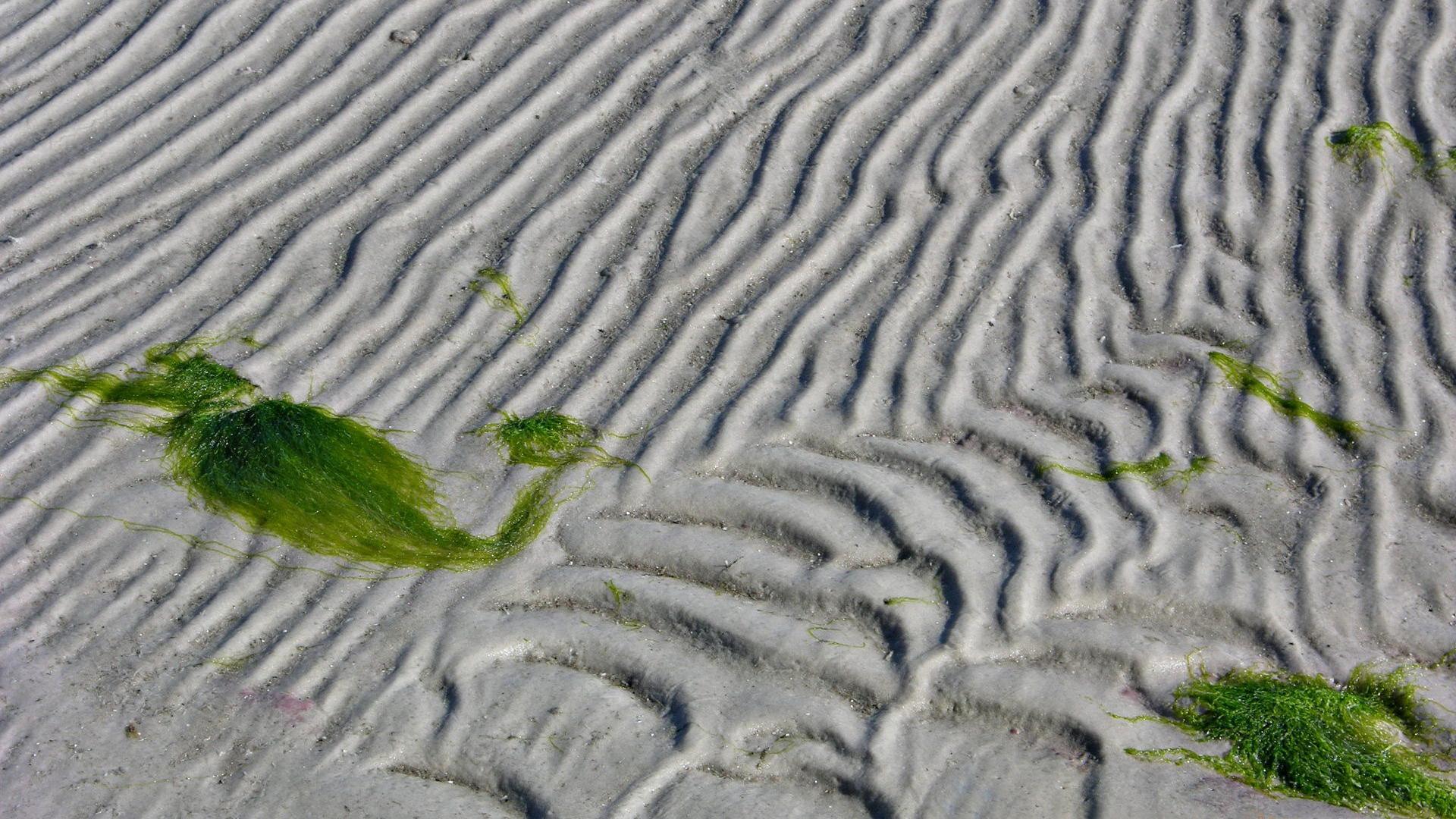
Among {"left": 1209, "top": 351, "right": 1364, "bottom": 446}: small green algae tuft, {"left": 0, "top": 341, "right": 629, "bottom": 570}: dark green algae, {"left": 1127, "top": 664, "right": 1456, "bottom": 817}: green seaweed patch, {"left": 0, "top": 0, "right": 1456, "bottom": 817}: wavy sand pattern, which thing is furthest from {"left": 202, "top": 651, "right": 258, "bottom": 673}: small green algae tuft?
{"left": 1209, "top": 351, "right": 1364, "bottom": 446}: small green algae tuft

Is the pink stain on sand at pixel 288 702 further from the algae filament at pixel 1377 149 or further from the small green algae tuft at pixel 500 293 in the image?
the algae filament at pixel 1377 149

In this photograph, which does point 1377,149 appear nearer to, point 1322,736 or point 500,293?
point 1322,736

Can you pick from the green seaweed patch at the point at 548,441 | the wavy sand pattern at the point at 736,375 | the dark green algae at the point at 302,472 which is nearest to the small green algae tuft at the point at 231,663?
the wavy sand pattern at the point at 736,375

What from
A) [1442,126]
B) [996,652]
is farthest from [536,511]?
[1442,126]

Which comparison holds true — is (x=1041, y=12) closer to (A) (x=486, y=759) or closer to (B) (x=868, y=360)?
(B) (x=868, y=360)

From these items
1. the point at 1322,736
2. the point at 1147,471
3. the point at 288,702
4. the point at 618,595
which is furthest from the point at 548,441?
the point at 1322,736

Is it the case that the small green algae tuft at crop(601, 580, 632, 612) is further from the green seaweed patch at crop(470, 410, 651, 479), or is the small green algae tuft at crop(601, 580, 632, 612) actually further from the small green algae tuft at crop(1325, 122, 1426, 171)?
the small green algae tuft at crop(1325, 122, 1426, 171)
